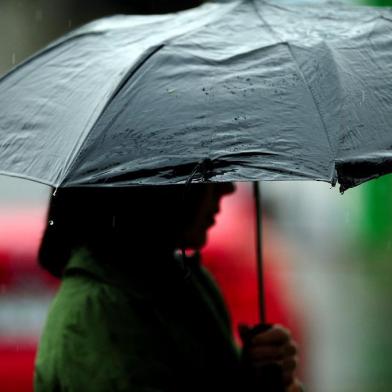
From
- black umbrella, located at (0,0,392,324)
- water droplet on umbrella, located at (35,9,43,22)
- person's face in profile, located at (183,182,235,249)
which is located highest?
black umbrella, located at (0,0,392,324)

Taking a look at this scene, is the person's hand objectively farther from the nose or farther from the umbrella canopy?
the umbrella canopy

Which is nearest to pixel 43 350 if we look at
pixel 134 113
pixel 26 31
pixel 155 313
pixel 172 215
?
pixel 155 313

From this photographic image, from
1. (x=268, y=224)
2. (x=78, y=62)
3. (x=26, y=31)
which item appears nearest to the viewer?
(x=78, y=62)

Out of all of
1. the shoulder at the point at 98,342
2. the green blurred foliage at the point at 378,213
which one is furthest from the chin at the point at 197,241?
the green blurred foliage at the point at 378,213

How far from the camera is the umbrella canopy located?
205 cm

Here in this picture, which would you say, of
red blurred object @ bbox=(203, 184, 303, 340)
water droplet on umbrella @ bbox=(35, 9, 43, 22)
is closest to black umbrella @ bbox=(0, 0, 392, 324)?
red blurred object @ bbox=(203, 184, 303, 340)

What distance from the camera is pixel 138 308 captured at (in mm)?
2562

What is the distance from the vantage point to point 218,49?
242 cm

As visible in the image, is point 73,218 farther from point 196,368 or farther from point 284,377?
point 284,377

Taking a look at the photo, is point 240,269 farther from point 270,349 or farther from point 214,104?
point 214,104

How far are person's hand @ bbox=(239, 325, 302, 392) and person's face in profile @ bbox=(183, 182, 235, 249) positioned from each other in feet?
0.97

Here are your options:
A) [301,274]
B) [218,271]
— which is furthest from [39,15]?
[218,271]

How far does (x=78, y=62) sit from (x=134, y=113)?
44 centimetres

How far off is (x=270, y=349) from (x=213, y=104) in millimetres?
902
